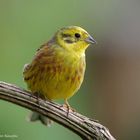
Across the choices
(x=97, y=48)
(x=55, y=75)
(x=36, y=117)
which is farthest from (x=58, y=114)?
(x=97, y=48)

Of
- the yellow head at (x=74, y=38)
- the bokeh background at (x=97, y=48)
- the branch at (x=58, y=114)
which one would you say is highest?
the yellow head at (x=74, y=38)

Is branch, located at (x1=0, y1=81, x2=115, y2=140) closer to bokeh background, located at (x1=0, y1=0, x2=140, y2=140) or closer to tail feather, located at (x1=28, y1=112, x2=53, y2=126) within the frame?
tail feather, located at (x1=28, y1=112, x2=53, y2=126)

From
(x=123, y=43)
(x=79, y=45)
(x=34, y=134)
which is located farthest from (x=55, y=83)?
(x=123, y=43)

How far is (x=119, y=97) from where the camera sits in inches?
405

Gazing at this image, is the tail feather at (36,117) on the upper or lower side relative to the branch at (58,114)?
lower

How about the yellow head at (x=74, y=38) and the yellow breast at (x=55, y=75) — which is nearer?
the yellow breast at (x=55, y=75)

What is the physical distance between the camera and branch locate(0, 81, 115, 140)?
647 centimetres

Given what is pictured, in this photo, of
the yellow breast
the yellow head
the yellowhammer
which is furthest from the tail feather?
the yellow head

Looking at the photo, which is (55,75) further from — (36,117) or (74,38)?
(36,117)

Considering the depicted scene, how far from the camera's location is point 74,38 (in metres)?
7.18

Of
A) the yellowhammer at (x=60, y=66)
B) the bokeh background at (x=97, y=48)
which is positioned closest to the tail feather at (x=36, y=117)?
the yellowhammer at (x=60, y=66)

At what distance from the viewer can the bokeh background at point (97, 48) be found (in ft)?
29.2

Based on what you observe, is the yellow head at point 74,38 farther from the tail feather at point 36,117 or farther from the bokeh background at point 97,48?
the bokeh background at point 97,48

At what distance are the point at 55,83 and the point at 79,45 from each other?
14.2 inches
